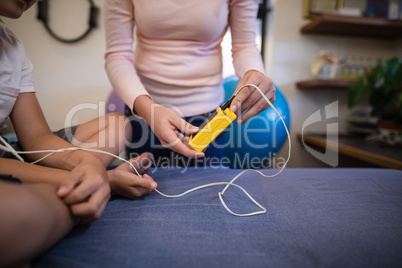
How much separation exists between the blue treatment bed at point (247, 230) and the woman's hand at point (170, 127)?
0.36 feet

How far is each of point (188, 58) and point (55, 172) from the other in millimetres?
471

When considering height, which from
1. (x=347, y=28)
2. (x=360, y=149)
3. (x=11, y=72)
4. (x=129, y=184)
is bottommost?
(x=360, y=149)

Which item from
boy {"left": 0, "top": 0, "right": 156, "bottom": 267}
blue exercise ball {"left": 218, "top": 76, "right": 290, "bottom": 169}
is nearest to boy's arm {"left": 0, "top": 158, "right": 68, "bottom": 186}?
boy {"left": 0, "top": 0, "right": 156, "bottom": 267}

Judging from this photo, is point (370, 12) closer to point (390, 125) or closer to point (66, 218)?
point (390, 125)

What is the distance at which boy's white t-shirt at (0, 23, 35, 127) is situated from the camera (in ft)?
1.70

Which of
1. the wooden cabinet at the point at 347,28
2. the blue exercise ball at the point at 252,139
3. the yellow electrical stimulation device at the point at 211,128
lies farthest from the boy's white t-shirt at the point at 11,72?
the wooden cabinet at the point at 347,28

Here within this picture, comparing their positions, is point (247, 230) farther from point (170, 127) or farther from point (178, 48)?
point (178, 48)

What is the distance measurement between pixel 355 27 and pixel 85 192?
1.87m

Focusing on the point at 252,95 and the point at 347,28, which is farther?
the point at 347,28

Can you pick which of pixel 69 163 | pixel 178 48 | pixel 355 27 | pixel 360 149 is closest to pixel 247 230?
pixel 69 163

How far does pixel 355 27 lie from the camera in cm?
160

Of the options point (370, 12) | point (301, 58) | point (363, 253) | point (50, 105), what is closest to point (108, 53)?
point (363, 253)

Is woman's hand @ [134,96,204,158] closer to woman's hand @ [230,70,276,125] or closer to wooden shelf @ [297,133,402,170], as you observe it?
woman's hand @ [230,70,276,125]

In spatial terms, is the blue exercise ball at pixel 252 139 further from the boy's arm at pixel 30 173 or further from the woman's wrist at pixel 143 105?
the boy's arm at pixel 30 173
